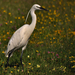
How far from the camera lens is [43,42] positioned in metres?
5.43

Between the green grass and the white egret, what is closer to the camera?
the white egret

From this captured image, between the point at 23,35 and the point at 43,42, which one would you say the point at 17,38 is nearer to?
the point at 23,35

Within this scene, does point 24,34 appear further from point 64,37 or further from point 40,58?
point 64,37

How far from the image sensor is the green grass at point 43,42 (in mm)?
4164

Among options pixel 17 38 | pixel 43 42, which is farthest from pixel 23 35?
pixel 43 42

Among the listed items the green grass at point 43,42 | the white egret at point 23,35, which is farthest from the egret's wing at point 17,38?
the green grass at point 43,42

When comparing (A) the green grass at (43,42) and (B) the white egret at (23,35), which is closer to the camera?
(B) the white egret at (23,35)

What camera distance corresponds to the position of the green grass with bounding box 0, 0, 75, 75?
4.16 meters

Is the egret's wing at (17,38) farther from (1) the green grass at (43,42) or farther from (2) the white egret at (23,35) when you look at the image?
(1) the green grass at (43,42)

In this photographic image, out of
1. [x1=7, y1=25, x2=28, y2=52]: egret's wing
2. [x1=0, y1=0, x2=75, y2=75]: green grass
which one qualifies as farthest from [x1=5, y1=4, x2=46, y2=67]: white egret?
[x1=0, y1=0, x2=75, y2=75]: green grass

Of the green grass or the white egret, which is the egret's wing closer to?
the white egret

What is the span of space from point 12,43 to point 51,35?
2.08 metres

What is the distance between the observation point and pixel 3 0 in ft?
27.1

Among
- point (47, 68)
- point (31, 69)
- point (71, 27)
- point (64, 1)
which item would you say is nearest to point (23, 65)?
point (31, 69)
